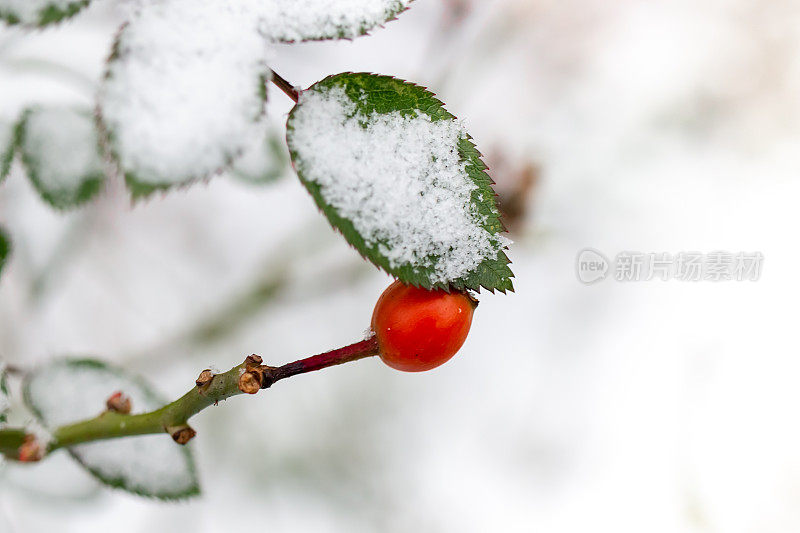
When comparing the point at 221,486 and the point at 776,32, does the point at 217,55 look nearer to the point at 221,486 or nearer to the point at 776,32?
the point at 221,486

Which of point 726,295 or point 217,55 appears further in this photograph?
point 726,295

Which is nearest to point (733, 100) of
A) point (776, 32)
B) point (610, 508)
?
point (776, 32)

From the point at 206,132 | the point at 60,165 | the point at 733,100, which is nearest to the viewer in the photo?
the point at 206,132

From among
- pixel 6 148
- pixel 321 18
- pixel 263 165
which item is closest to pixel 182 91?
pixel 321 18

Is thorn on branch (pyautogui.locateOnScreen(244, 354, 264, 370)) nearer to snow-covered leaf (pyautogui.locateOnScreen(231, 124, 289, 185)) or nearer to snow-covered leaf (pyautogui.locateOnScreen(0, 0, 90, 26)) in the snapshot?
snow-covered leaf (pyautogui.locateOnScreen(0, 0, 90, 26))

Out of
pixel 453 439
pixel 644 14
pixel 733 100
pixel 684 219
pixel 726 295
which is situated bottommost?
pixel 453 439
